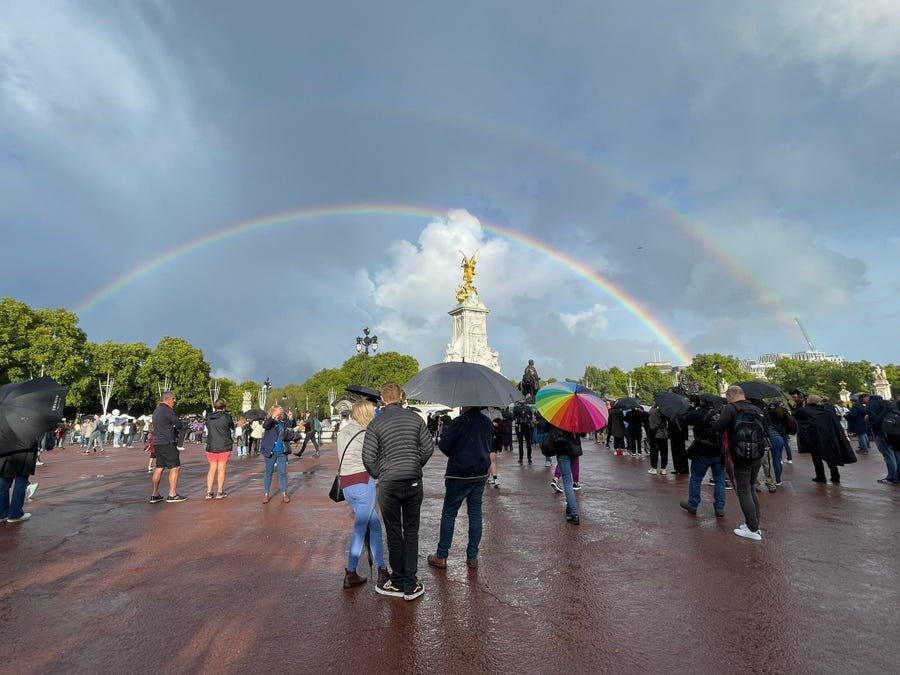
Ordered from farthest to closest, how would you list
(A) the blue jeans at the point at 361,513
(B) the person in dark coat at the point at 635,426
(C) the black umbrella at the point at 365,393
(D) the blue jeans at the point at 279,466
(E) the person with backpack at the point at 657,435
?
(B) the person in dark coat at the point at 635,426
(E) the person with backpack at the point at 657,435
(D) the blue jeans at the point at 279,466
(C) the black umbrella at the point at 365,393
(A) the blue jeans at the point at 361,513

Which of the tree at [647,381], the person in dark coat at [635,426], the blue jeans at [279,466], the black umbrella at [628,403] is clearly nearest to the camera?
the blue jeans at [279,466]

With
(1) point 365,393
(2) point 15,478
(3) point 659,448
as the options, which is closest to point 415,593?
→ (1) point 365,393

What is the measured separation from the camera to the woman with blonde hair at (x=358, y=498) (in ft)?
16.1

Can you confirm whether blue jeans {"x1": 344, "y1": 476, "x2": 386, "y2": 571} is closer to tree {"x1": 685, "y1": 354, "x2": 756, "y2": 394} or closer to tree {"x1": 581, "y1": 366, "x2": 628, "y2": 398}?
tree {"x1": 685, "y1": 354, "x2": 756, "y2": 394}

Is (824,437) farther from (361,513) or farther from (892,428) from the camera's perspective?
(361,513)

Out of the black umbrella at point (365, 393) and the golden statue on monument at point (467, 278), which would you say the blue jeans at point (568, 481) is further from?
the golden statue on monument at point (467, 278)

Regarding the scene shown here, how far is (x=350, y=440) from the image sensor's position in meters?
5.04

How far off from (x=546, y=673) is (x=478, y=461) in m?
2.14

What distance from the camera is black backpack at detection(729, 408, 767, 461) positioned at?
630cm

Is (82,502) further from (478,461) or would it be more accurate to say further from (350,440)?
(478,461)

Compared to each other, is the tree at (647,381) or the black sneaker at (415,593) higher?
the tree at (647,381)

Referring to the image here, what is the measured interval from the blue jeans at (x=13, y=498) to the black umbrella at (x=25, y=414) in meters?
1.09

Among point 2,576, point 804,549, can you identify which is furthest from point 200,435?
point 804,549

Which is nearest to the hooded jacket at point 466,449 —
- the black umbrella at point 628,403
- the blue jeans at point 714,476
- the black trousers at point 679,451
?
the blue jeans at point 714,476
